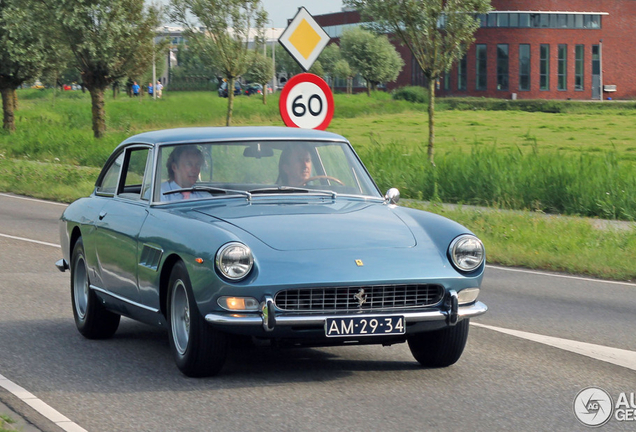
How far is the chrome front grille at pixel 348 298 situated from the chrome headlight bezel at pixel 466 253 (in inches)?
14.1

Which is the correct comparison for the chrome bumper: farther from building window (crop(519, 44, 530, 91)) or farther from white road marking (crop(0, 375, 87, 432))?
building window (crop(519, 44, 530, 91))

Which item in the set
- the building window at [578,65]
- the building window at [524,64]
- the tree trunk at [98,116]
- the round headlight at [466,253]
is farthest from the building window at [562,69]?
the round headlight at [466,253]

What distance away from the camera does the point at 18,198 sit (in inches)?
880

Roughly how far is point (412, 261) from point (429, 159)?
55.3 feet

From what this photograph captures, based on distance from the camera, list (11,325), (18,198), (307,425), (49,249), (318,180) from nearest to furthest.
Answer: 1. (307,425)
2. (318,180)
3. (11,325)
4. (49,249)
5. (18,198)

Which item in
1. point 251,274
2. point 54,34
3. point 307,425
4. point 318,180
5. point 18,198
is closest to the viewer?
point 307,425

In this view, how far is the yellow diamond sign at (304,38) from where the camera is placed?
1295cm

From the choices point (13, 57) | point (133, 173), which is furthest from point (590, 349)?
point (13, 57)

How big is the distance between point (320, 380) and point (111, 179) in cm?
299

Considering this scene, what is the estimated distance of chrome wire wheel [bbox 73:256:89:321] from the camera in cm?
788

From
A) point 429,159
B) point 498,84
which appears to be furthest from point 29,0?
point 498,84

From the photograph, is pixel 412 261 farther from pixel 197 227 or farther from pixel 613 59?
pixel 613 59

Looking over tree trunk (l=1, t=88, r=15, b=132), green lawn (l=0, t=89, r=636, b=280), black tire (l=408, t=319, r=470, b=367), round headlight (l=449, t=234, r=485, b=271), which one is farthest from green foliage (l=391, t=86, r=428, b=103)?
round headlight (l=449, t=234, r=485, b=271)

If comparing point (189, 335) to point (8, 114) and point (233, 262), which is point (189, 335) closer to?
point (233, 262)
